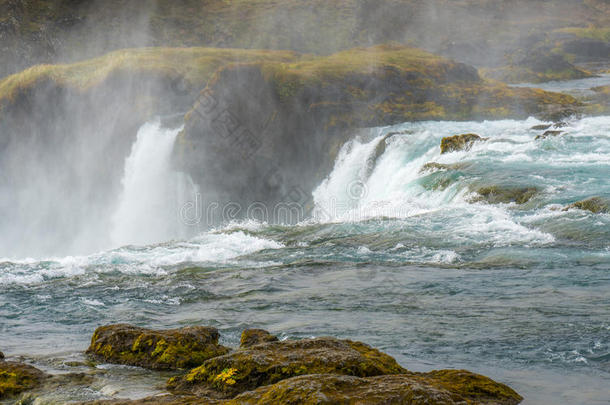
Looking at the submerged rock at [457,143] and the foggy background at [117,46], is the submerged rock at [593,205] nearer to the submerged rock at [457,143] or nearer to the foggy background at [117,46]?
the submerged rock at [457,143]

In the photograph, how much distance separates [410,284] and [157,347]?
777cm

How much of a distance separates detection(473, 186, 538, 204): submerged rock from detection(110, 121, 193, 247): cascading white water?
21.8 meters

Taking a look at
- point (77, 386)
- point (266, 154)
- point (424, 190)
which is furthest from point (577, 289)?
point (266, 154)

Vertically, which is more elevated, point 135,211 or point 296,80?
point 296,80

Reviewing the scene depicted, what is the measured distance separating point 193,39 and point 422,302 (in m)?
79.3

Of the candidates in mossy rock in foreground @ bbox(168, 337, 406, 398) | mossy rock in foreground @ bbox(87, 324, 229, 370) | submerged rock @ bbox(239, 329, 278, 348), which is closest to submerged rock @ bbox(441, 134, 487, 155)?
submerged rock @ bbox(239, 329, 278, 348)

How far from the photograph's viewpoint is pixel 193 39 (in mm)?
86875

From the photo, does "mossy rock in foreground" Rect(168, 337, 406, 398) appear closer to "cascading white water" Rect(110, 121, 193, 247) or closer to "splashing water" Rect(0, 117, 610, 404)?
"splashing water" Rect(0, 117, 610, 404)

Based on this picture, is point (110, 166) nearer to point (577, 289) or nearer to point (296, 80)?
point (296, 80)

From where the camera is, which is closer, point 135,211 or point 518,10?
point 135,211

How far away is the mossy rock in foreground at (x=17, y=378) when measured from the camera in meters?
7.98

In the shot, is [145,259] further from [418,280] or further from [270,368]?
[270,368]

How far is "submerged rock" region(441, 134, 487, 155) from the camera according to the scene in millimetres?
29703

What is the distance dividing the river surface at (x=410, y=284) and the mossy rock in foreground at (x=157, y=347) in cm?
34
